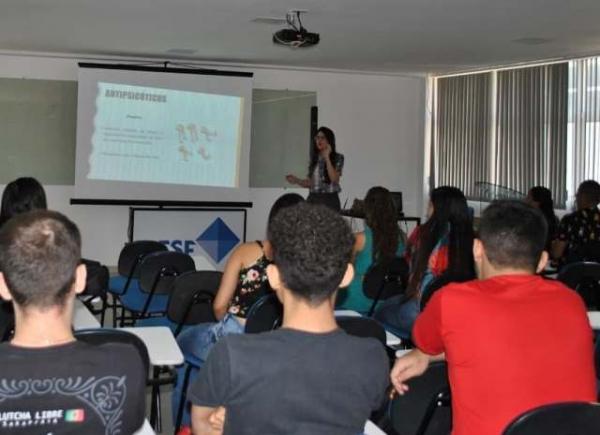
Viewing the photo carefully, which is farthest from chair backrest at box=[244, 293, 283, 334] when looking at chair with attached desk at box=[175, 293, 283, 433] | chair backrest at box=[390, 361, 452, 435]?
chair backrest at box=[390, 361, 452, 435]

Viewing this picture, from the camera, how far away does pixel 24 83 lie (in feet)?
27.2

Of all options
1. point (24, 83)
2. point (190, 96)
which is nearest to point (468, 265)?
point (190, 96)

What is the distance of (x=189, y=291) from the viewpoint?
3633 millimetres

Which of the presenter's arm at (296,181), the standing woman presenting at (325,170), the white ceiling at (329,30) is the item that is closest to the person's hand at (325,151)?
the standing woman presenting at (325,170)

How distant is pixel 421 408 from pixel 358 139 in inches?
291

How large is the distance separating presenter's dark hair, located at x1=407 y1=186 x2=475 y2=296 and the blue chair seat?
1682mm

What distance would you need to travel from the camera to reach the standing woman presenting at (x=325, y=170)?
7.63 metres

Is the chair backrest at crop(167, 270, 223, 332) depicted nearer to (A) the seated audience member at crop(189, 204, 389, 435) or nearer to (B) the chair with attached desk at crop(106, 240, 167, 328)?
(B) the chair with attached desk at crop(106, 240, 167, 328)

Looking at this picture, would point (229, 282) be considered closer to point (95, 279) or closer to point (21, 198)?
point (95, 279)

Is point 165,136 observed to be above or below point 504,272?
above

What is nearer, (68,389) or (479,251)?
(68,389)

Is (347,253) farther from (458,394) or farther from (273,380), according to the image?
(458,394)

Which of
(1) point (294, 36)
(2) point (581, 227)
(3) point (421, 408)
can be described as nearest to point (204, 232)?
(1) point (294, 36)

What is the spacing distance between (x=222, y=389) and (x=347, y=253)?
1.31 feet
